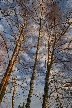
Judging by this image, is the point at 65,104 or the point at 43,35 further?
the point at 65,104

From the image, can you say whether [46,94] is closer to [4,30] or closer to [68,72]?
[68,72]

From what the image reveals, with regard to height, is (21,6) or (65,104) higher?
(21,6)

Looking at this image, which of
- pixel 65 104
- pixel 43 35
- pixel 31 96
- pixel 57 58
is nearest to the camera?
pixel 31 96

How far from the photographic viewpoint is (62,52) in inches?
606

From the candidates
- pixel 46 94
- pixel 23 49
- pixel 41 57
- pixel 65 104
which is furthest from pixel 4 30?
pixel 65 104

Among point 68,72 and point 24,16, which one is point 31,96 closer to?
point 68,72

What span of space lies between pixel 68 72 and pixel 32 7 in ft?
16.7

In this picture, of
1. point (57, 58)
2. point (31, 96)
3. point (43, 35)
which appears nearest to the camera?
point (31, 96)

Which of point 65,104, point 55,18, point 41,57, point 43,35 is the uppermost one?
point 55,18

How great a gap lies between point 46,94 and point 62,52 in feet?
10.4

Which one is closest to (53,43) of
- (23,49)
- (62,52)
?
(62,52)

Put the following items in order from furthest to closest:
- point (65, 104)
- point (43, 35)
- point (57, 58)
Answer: point (65, 104), point (43, 35), point (57, 58)

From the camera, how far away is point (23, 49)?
617 inches

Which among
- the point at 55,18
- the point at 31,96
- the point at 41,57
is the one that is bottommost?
the point at 31,96
